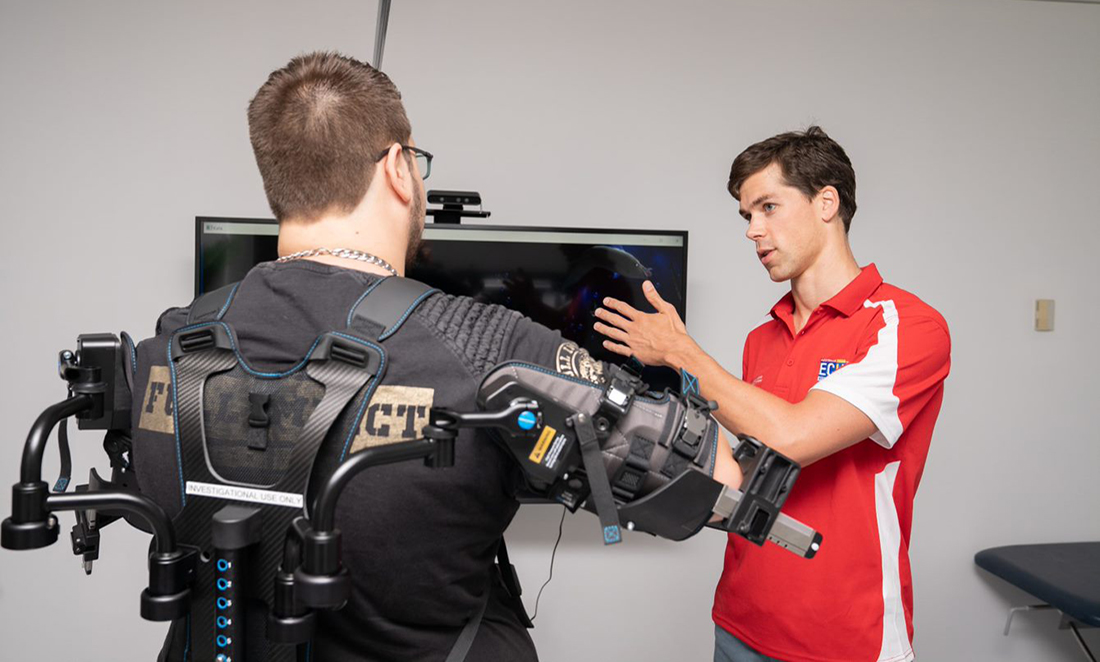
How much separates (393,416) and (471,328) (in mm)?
136

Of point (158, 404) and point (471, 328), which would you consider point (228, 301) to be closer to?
point (158, 404)

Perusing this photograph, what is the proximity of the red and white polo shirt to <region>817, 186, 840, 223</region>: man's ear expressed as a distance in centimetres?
23

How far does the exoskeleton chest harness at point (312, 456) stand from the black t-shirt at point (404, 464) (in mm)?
25

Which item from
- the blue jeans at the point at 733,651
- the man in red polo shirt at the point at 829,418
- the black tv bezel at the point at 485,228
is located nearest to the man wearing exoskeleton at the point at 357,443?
the man in red polo shirt at the point at 829,418

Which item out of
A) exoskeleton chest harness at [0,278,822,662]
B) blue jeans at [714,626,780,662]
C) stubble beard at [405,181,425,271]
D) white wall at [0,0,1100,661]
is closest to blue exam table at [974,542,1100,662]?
white wall at [0,0,1100,661]

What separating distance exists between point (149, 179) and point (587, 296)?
1644mm

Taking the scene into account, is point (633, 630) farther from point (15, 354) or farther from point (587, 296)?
point (15, 354)

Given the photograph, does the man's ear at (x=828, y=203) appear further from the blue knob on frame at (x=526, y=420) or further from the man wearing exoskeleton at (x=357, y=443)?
the blue knob on frame at (x=526, y=420)

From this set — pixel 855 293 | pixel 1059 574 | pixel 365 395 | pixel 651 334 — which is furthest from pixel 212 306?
pixel 1059 574

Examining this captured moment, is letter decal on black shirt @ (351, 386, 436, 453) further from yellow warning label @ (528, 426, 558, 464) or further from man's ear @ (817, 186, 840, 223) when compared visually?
man's ear @ (817, 186, 840, 223)

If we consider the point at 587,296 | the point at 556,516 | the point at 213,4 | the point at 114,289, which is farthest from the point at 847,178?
the point at 114,289

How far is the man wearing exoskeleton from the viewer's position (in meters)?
0.73

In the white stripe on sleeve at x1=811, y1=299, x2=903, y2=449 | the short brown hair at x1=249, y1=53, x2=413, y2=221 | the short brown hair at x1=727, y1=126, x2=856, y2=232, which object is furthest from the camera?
the short brown hair at x1=727, y1=126, x2=856, y2=232

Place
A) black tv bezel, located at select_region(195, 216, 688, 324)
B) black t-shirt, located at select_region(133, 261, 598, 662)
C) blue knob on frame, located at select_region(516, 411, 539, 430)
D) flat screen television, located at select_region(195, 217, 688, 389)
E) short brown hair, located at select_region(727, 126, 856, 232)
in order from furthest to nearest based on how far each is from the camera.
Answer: flat screen television, located at select_region(195, 217, 688, 389)
black tv bezel, located at select_region(195, 216, 688, 324)
short brown hair, located at select_region(727, 126, 856, 232)
black t-shirt, located at select_region(133, 261, 598, 662)
blue knob on frame, located at select_region(516, 411, 539, 430)
